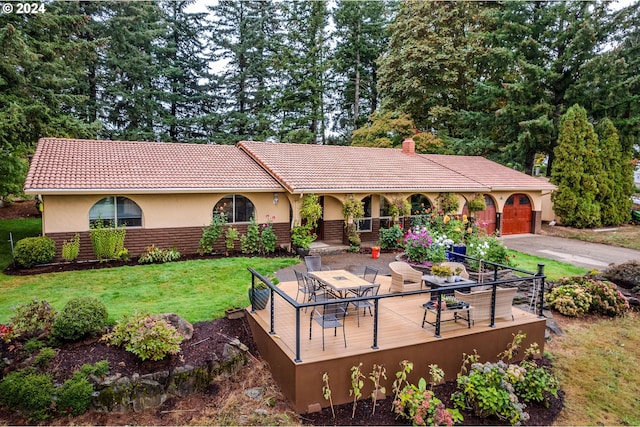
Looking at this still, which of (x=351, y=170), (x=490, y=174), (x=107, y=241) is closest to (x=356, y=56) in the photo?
(x=490, y=174)

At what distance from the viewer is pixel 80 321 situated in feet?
19.3

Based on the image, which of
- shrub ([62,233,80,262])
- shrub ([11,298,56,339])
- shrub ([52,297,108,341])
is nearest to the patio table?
shrub ([52,297,108,341])

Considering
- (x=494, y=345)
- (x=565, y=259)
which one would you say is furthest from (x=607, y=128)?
(x=494, y=345)

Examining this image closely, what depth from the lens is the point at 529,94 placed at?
75.2 ft

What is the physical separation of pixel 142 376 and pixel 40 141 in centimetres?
1261

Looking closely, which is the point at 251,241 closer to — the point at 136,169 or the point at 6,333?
the point at 136,169

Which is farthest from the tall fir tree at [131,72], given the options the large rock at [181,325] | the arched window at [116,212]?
the large rock at [181,325]

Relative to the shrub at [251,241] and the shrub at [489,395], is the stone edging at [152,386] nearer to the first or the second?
the shrub at [489,395]

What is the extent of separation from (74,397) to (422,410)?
4624mm

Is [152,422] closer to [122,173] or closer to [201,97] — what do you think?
[122,173]

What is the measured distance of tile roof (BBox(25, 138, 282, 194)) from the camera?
1145 cm

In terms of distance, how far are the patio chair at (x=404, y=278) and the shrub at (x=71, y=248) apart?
946 centimetres

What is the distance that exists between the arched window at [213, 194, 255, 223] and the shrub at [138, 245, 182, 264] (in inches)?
83.8

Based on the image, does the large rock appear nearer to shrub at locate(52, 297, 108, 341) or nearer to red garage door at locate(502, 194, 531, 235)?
shrub at locate(52, 297, 108, 341)
